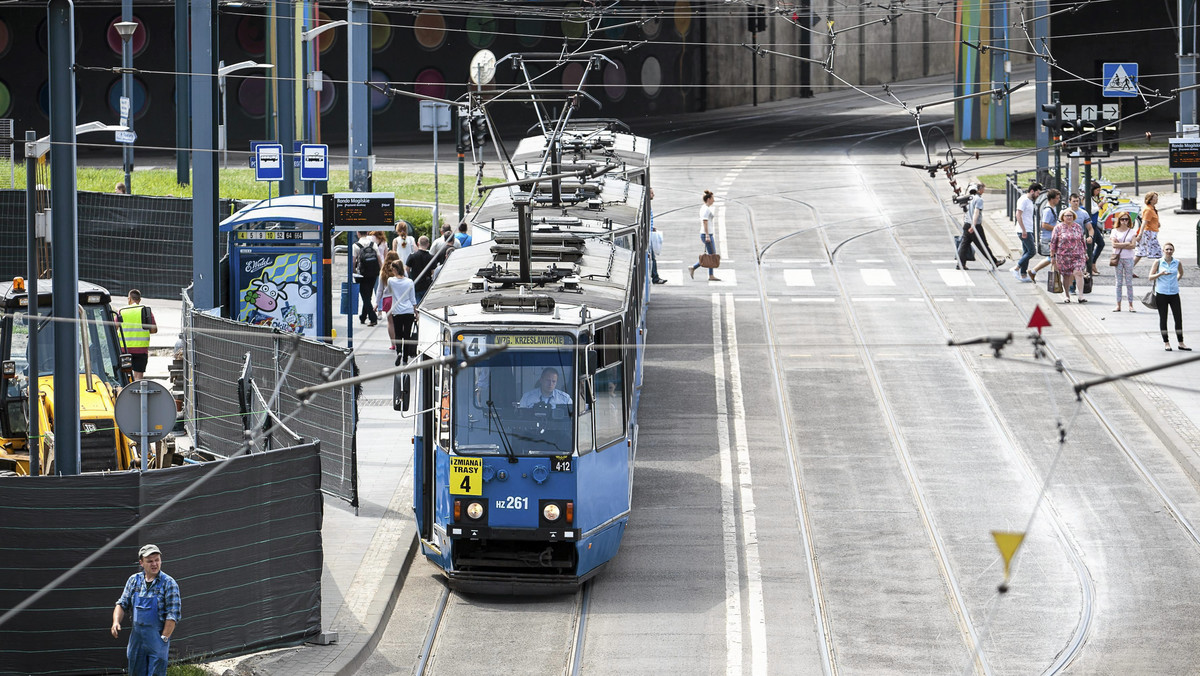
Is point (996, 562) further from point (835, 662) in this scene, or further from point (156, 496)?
point (156, 496)

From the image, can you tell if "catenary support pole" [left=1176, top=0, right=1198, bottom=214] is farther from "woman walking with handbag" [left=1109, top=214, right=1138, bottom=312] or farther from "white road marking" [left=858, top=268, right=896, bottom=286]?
"woman walking with handbag" [left=1109, top=214, right=1138, bottom=312]

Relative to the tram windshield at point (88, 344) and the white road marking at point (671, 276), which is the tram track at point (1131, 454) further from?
the tram windshield at point (88, 344)

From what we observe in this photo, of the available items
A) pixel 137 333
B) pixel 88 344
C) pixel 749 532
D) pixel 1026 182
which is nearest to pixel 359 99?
pixel 137 333

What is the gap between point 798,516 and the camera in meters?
16.9

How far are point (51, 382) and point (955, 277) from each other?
1844 cm

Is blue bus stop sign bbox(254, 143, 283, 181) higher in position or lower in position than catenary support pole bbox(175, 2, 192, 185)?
lower

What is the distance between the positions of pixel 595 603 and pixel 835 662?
8.40ft

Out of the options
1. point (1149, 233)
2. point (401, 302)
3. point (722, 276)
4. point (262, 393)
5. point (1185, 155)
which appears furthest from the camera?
point (1185, 155)

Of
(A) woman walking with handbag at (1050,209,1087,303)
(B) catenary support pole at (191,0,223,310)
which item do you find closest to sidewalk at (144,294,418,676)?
(B) catenary support pole at (191,0,223,310)

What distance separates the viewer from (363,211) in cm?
2261

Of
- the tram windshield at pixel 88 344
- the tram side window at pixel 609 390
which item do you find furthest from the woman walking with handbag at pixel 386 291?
the tram side window at pixel 609 390

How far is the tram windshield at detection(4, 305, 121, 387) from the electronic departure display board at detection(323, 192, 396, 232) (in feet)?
17.7

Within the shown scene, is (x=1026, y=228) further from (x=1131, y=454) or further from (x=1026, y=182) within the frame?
(x=1026, y=182)

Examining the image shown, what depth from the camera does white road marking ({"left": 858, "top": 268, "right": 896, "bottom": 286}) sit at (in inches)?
1153
